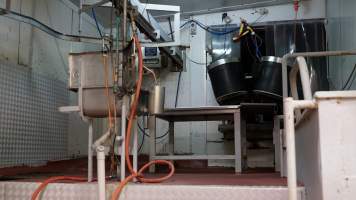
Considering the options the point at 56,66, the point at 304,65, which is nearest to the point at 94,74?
the point at 304,65

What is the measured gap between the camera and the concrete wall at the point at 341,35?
251cm

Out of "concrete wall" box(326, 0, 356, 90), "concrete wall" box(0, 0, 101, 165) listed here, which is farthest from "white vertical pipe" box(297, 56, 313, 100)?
"concrete wall" box(0, 0, 101, 165)

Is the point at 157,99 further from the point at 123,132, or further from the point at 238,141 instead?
Answer: the point at 238,141

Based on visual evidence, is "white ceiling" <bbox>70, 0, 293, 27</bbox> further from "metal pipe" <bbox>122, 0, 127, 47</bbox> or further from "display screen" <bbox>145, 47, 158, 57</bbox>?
"metal pipe" <bbox>122, 0, 127, 47</bbox>

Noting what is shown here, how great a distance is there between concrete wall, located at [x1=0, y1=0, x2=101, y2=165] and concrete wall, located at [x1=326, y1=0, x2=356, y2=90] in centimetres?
280

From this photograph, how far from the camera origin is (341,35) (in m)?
2.93

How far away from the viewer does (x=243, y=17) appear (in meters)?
4.13

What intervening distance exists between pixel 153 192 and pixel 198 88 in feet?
8.82

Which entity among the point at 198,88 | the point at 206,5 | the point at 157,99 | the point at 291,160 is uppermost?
the point at 206,5

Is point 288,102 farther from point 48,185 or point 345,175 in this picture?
point 48,185

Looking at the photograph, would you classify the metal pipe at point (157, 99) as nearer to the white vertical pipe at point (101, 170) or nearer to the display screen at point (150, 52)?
the white vertical pipe at point (101, 170)

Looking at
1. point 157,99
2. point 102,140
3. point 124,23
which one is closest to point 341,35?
point 157,99

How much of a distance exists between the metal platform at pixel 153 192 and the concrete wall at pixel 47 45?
1.41 meters

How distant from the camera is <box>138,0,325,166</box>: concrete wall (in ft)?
13.2
